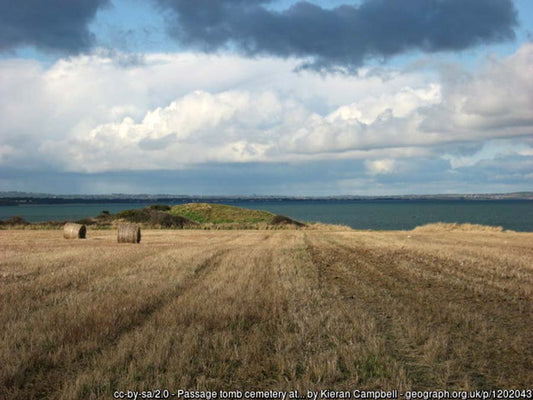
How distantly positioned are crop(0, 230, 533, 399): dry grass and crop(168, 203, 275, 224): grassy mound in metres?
57.0

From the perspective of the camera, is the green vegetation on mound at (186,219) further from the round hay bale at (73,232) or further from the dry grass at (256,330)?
the dry grass at (256,330)

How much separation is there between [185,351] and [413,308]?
225 inches

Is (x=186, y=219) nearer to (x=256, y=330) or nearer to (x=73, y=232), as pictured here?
(x=73, y=232)

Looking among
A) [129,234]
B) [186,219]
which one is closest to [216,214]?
[186,219]

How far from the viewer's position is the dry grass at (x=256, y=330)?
21.6 feet

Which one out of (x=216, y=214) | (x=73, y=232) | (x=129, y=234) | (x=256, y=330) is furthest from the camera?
(x=216, y=214)

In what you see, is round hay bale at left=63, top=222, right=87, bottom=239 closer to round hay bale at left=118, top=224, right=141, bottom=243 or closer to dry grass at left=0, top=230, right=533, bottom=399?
round hay bale at left=118, top=224, right=141, bottom=243

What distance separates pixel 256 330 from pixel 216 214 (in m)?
70.5

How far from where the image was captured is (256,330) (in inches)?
346

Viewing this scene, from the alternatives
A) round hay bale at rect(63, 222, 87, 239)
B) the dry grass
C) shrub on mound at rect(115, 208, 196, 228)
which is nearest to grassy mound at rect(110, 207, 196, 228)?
shrub on mound at rect(115, 208, 196, 228)

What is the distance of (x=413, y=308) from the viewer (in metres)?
11.0

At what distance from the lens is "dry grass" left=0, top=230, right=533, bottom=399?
6.58 meters

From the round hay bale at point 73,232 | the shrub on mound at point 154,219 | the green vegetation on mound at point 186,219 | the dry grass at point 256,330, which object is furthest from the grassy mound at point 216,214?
the dry grass at point 256,330

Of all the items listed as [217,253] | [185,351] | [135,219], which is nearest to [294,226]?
[135,219]
